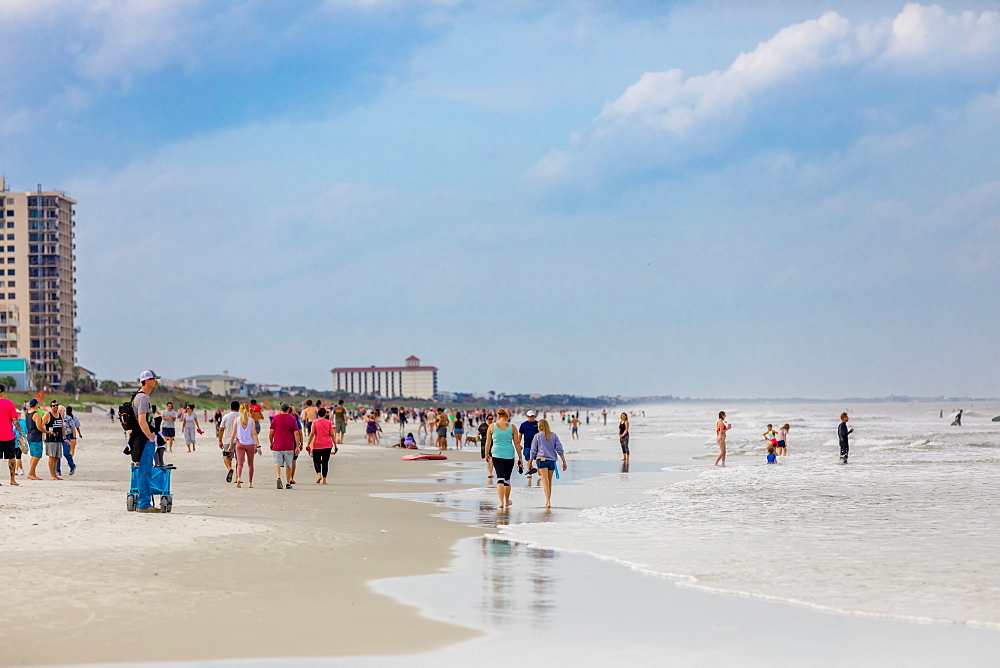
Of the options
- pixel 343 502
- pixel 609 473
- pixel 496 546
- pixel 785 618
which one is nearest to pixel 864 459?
pixel 609 473

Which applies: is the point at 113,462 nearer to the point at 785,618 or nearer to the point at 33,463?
the point at 33,463

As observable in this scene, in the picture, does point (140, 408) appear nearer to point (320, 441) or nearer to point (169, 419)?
point (320, 441)

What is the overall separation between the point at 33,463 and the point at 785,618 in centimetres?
1531

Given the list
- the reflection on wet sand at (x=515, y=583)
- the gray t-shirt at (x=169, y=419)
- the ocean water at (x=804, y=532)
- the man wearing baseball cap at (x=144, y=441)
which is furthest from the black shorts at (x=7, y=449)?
the gray t-shirt at (x=169, y=419)

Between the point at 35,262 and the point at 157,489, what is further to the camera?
the point at 35,262

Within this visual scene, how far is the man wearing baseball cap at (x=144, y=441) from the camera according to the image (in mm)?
11844

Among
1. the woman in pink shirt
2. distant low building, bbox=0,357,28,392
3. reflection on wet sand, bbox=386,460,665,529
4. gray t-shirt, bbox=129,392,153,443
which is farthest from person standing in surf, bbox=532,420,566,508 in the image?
distant low building, bbox=0,357,28,392

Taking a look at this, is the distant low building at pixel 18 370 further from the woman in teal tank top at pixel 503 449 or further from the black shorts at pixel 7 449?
the woman in teal tank top at pixel 503 449

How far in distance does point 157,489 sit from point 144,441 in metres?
0.77

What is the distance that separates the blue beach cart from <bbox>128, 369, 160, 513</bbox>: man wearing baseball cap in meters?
0.05

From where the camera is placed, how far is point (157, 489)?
12.5 m

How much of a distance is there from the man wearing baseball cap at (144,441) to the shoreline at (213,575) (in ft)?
1.11

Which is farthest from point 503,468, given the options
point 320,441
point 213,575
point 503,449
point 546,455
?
point 213,575

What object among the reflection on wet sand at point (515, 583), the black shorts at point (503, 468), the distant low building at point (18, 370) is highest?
the distant low building at point (18, 370)
